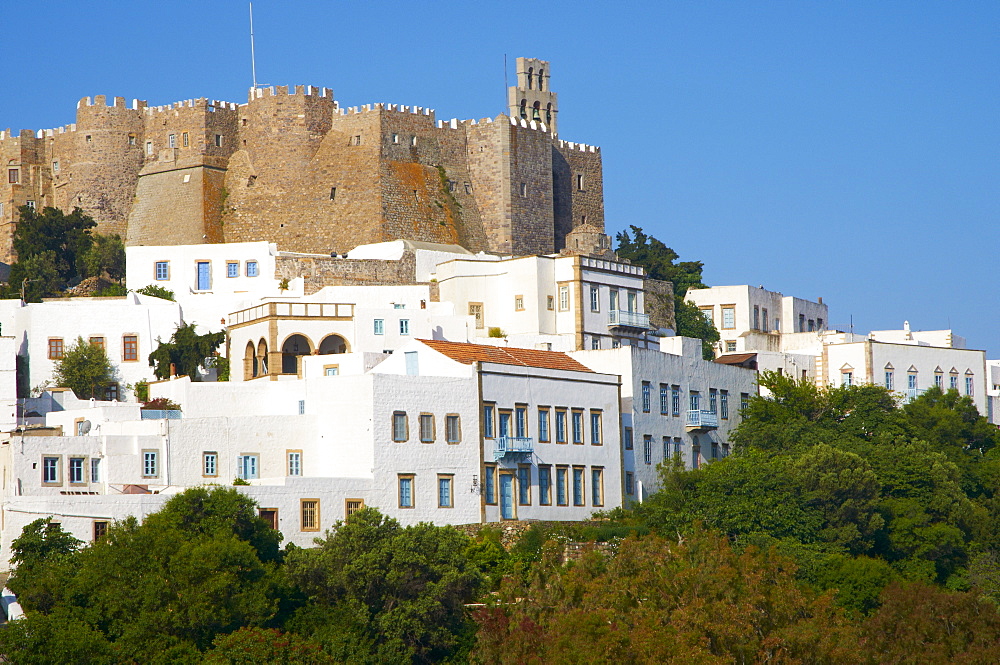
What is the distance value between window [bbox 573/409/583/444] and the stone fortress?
22.8 metres

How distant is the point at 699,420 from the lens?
60.4m

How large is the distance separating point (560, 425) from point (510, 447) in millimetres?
2845

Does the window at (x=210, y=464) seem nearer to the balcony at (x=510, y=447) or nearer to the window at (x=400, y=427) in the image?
the window at (x=400, y=427)

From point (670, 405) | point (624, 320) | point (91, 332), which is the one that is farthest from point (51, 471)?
point (624, 320)

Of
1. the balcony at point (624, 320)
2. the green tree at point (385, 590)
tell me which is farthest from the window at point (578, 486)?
the balcony at point (624, 320)

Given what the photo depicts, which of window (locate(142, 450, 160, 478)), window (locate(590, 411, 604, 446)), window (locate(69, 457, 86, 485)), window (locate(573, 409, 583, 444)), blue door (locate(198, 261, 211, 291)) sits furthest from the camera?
blue door (locate(198, 261, 211, 291))

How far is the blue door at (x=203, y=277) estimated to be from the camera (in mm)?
70000

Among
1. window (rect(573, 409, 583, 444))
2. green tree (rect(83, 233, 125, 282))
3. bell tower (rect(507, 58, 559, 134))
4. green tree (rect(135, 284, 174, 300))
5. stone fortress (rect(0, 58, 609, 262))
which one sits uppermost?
bell tower (rect(507, 58, 559, 134))

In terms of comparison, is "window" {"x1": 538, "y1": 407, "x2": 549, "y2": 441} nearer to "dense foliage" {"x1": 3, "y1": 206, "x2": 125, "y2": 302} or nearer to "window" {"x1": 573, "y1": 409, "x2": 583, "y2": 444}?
"window" {"x1": 573, "y1": 409, "x2": 583, "y2": 444}

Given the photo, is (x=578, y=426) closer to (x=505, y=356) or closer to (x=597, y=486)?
(x=597, y=486)

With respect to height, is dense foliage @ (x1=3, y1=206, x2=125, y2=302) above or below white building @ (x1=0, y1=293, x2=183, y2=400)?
above

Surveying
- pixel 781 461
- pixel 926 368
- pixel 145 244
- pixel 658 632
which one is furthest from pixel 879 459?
pixel 145 244

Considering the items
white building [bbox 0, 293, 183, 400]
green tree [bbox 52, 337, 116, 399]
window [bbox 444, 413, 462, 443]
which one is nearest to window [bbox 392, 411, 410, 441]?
window [bbox 444, 413, 462, 443]

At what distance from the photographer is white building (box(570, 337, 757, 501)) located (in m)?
57.4
